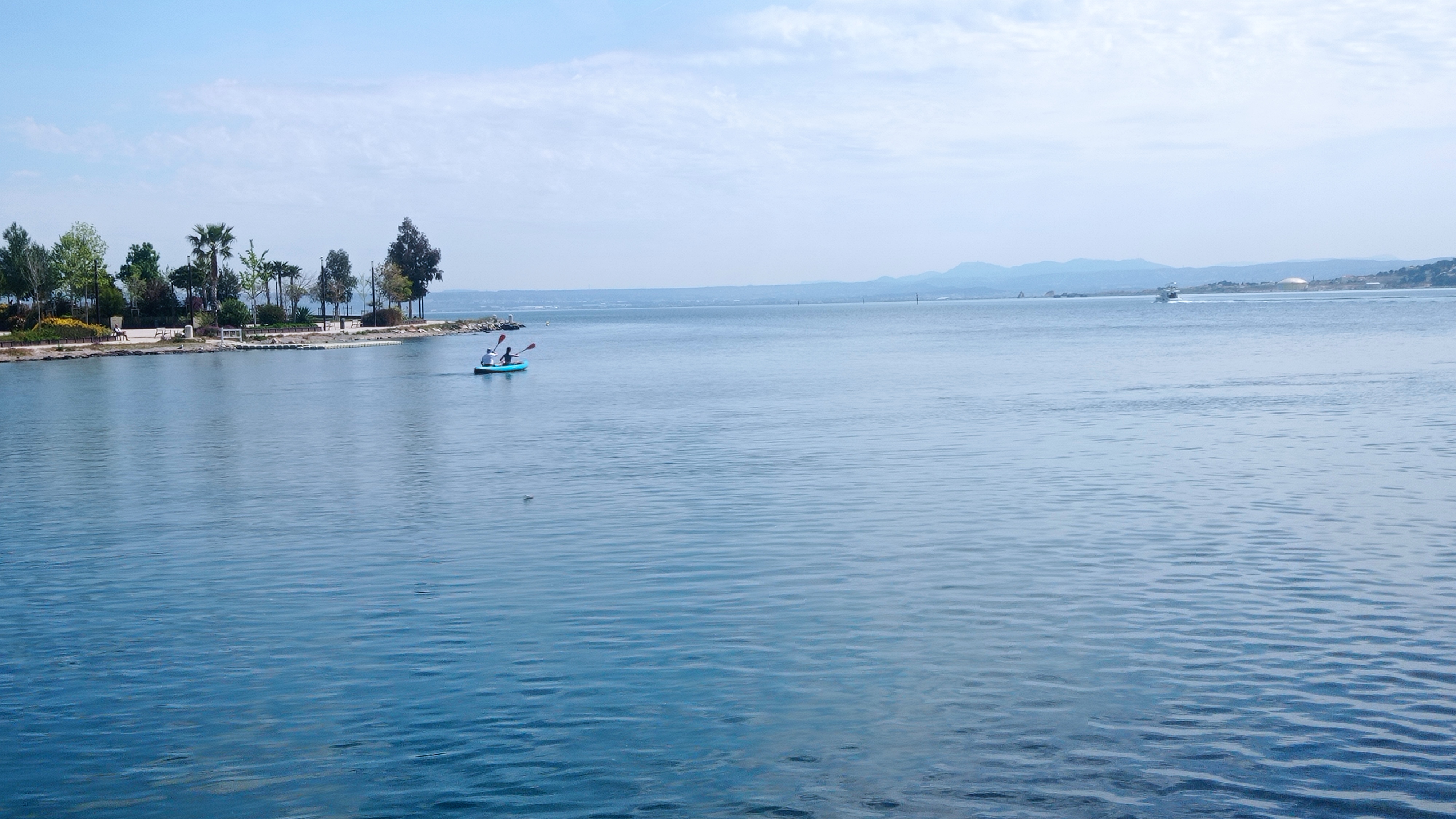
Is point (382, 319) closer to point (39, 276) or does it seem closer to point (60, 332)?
point (39, 276)

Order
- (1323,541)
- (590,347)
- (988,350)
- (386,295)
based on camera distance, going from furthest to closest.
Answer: (386,295), (590,347), (988,350), (1323,541)

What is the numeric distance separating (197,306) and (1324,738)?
439 feet

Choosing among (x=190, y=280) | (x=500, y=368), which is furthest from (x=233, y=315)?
(x=500, y=368)

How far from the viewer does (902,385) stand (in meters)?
57.1

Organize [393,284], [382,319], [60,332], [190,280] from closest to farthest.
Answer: [60,332], [190,280], [382,319], [393,284]

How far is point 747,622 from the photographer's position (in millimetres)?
15930

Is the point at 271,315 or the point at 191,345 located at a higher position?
the point at 271,315

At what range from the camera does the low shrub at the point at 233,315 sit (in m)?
129

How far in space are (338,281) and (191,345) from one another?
74.8 m

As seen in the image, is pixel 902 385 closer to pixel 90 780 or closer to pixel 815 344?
pixel 90 780

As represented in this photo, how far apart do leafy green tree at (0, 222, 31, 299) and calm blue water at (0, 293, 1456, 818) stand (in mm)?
92233

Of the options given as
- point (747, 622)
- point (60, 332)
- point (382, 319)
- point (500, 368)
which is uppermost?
point (382, 319)

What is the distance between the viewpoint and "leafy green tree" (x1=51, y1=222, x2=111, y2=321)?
125375 mm

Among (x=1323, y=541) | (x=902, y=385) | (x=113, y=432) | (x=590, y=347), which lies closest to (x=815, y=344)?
(x=590, y=347)
